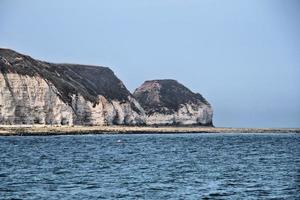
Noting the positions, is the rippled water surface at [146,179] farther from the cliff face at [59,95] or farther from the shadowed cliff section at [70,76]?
the shadowed cliff section at [70,76]

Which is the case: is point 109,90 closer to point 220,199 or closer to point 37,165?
point 37,165

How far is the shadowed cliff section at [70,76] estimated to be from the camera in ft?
422

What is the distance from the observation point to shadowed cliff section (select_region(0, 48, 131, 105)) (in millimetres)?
128538

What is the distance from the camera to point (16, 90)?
384 feet

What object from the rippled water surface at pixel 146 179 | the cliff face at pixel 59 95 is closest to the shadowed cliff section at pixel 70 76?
the cliff face at pixel 59 95

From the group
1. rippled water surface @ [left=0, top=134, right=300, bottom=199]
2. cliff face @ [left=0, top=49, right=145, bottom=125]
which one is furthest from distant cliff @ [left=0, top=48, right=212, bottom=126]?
rippled water surface @ [left=0, top=134, right=300, bottom=199]

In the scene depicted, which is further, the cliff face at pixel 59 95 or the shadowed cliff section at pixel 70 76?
the shadowed cliff section at pixel 70 76

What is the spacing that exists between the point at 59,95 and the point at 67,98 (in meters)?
5.52

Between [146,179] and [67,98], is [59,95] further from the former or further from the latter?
[146,179]

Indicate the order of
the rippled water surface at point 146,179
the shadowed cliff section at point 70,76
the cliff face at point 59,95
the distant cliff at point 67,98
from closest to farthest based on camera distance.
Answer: the rippled water surface at point 146,179
the cliff face at point 59,95
the distant cliff at point 67,98
the shadowed cliff section at point 70,76

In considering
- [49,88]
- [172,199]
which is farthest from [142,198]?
[49,88]

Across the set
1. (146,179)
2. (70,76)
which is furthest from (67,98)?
(146,179)

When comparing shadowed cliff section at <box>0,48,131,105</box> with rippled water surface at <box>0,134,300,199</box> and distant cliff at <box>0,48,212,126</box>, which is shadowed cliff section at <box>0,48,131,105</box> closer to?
distant cliff at <box>0,48,212,126</box>

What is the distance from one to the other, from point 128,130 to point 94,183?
105895 millimetres
